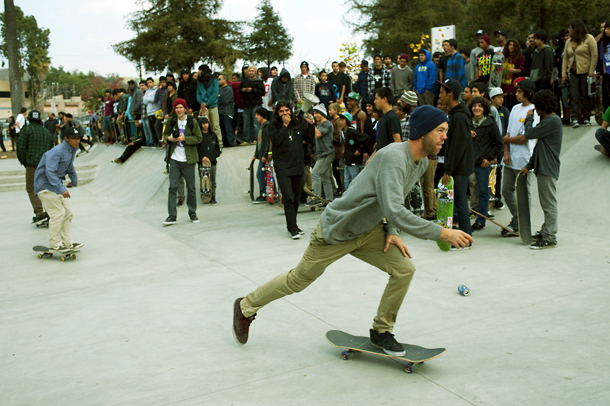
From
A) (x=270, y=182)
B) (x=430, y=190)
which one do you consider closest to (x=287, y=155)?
(x=430, y=190)

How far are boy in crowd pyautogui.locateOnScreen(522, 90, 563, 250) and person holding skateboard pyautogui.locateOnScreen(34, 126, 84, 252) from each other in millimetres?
6189

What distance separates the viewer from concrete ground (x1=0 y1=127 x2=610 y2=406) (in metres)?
3.40

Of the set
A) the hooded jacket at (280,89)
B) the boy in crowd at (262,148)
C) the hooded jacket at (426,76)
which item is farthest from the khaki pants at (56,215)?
the hooded jacket at (426,76)

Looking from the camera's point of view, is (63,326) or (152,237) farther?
(152,237)

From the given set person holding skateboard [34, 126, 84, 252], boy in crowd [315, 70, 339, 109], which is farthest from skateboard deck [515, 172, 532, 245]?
boy in crowd [315, 70, 339, 109]

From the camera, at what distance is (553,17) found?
23.2 meters

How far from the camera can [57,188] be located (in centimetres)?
735

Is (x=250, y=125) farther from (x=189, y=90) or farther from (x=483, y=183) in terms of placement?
(x=483, y=183)

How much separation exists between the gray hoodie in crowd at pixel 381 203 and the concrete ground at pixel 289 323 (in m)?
1.00

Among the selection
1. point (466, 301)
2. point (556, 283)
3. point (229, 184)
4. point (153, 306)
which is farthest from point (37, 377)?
point (229, 184)

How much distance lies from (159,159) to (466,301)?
34.3 ft

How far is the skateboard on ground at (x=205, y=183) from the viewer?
11.2m

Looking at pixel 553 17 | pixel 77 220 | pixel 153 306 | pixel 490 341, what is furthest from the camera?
pixel 553 17

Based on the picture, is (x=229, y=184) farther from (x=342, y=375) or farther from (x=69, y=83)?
(x=69, y=83)
